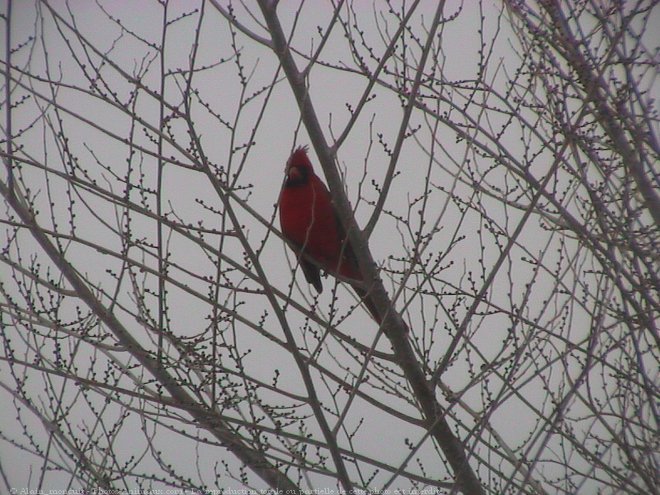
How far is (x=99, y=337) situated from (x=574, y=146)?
7.46 ft

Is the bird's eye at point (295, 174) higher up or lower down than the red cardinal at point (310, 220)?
higher up

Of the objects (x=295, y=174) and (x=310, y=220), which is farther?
(x=295, y=174)

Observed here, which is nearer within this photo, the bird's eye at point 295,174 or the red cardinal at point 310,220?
the red cardinal at point 310,220

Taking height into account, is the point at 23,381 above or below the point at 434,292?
below

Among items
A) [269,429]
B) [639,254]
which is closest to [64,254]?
[269,429]

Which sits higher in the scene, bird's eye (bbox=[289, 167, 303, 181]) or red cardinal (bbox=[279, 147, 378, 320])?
bird's eye (bbox=[289, 167, 303, 181])

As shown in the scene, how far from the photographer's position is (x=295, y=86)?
9.96 ft

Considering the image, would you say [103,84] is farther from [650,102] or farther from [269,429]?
[650,102]

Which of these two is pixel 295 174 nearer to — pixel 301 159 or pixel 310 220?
pixel 301 159

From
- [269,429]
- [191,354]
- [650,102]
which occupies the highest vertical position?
[650,102]

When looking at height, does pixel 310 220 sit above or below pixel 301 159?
below

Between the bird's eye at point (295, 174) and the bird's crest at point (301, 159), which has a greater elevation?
the bird's crest at point (301, 159)

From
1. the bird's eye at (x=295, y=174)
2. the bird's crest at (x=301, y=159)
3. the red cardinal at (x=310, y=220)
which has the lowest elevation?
the red cardinal at (x=310, y=220)

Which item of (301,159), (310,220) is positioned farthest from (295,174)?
(310,220)
